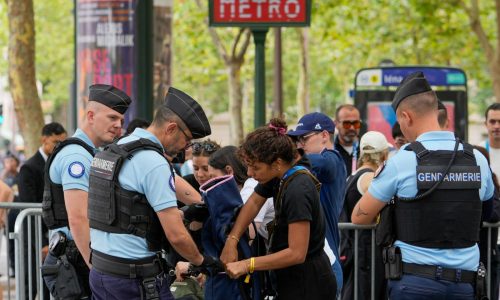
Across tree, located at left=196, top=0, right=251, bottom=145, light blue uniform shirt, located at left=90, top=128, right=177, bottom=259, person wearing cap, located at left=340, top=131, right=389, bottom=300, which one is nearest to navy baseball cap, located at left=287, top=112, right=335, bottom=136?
person wearing cap, located at left=340, top=131, right=389, bottom=300

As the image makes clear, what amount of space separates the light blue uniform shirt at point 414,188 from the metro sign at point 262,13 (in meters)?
4.65

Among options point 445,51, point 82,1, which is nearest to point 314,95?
point 445,51

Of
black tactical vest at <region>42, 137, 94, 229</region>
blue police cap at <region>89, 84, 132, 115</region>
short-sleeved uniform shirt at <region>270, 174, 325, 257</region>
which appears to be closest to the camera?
short-sleeved uniform shirt at <region>270, 174, 325, 257</region>

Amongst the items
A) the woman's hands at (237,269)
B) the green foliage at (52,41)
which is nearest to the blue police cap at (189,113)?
the woman's hands at (237,269)

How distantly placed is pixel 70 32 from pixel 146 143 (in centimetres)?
4275

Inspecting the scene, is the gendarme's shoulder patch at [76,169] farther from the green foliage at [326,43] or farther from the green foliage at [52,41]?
the green foliage at [52,41]

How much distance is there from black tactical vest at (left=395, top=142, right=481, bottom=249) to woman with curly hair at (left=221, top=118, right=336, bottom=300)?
1.67 feet

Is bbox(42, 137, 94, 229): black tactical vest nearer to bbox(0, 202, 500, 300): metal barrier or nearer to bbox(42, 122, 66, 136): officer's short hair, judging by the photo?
bbox(0, 202, 500, 300): metal barrier

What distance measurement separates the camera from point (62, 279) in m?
6.24

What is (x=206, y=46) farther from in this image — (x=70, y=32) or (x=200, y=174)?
(x=200, y=174)

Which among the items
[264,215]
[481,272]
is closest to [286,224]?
[264,215]

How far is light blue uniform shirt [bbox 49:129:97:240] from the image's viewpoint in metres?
5.99

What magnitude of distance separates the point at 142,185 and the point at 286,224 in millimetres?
823

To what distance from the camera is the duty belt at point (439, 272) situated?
5508mm
